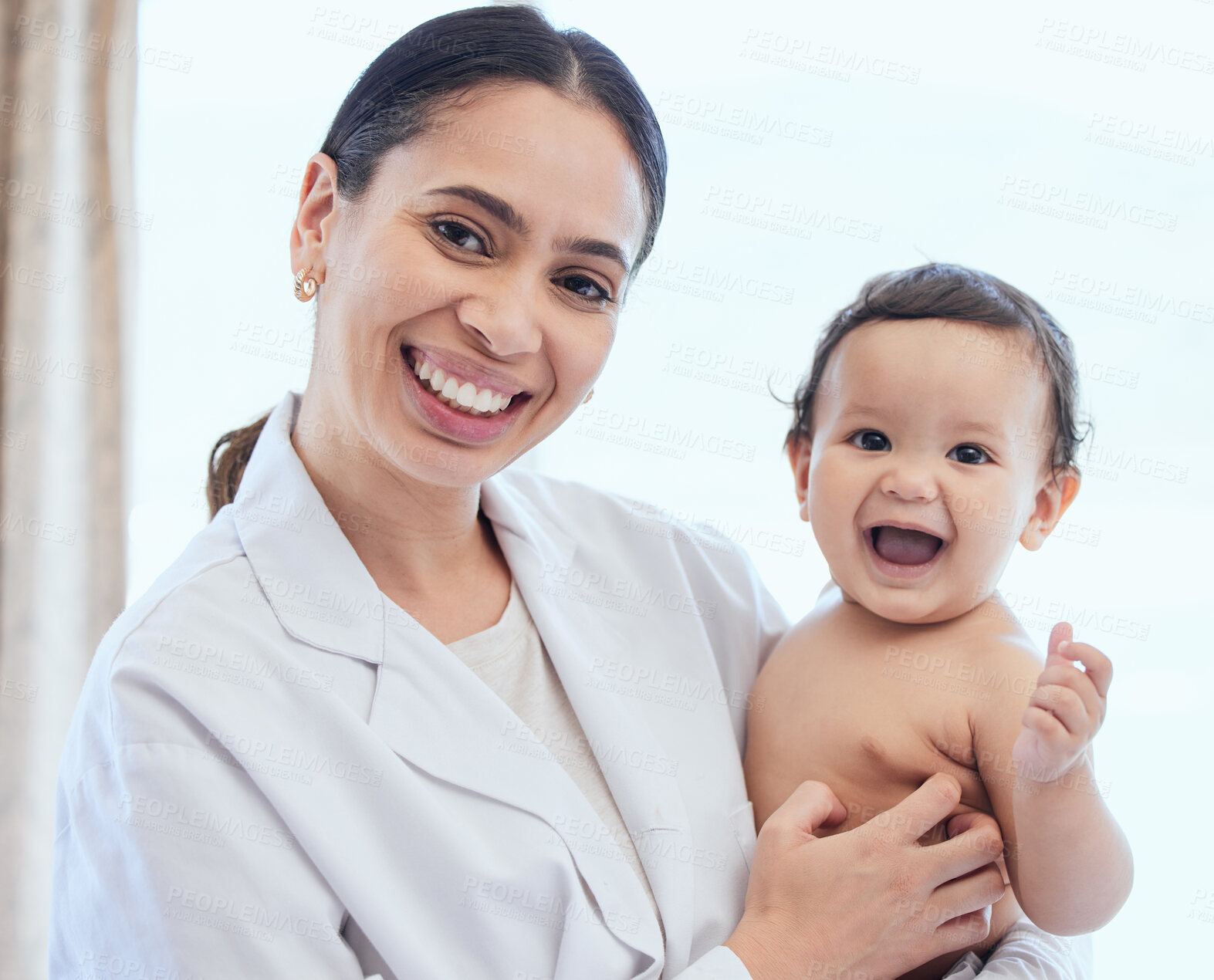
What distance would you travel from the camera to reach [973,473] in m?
1.23

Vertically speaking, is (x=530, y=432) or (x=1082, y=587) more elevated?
(x=530, y=432)

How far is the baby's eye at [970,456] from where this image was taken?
125 cm

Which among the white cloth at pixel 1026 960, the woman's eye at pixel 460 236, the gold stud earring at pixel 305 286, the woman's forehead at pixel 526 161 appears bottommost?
the white cloth at pixel 1026 960

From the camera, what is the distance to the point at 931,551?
4.19ft

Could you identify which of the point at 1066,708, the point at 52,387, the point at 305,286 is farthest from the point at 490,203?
the point at 52,387

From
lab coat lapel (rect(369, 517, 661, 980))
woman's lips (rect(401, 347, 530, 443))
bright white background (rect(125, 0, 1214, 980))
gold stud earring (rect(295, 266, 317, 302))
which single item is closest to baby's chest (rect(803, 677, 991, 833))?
lab coat lapel (rect(369, 517, 661, 980))

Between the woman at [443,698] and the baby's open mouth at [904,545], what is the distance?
30 centimetres

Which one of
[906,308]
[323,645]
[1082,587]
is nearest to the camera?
[323,645]

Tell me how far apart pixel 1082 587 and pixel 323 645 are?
154cm

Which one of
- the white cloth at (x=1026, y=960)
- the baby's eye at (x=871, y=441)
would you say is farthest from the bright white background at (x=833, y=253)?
the white cloth at (x=1026, y=960)

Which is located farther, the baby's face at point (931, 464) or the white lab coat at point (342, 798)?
the baby's face at point (931, 464)

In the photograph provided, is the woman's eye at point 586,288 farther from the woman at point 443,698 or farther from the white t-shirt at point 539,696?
the white t-shirt at point 539,696

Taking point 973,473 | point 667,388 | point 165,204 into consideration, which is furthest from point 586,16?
point 973,473

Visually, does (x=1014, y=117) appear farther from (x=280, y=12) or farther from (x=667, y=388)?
(x=280, y=12)
